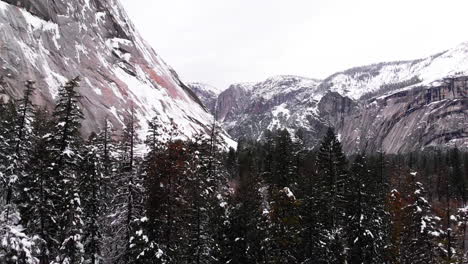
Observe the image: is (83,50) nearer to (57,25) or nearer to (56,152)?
(57,25)

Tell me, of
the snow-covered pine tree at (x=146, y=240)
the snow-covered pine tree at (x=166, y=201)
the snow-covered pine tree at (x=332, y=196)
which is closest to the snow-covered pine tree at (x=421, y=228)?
the snow-covered pine tree at (x=332, y=196)

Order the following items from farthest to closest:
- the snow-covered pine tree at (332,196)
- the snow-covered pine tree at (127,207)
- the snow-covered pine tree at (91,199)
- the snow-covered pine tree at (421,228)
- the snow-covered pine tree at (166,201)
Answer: the snow-covered pine tree at (332,196) < the snow-covered pine tree at (421,228) < the snow-covered pine tree at (91,199) < the snow-covered pine tree at (127,207) < the snow-covered pine tree at (166,201)

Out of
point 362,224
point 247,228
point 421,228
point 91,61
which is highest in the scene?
point 91,61

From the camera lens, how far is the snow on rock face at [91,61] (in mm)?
86188

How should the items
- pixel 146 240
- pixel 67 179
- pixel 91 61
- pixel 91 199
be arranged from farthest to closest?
pixel 91 61 → pixel 91 199 → pixel 67 179 → pixel 146 240

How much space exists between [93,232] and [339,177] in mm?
24336

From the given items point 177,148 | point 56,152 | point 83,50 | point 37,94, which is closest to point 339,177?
point 177,148

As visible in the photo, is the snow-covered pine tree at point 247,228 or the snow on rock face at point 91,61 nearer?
the snow-covered pine tree at point 247,228

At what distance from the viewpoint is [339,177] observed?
4312cm

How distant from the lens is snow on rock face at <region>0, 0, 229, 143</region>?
86.2 m

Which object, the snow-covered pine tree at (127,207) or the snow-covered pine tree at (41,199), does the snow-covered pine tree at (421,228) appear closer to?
the snow-covered pine tree at (127,207)

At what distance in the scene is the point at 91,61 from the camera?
108812mm

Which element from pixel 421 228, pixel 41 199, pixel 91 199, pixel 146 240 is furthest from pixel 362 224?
pixel 41 199

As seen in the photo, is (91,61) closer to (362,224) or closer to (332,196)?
(332,196)
